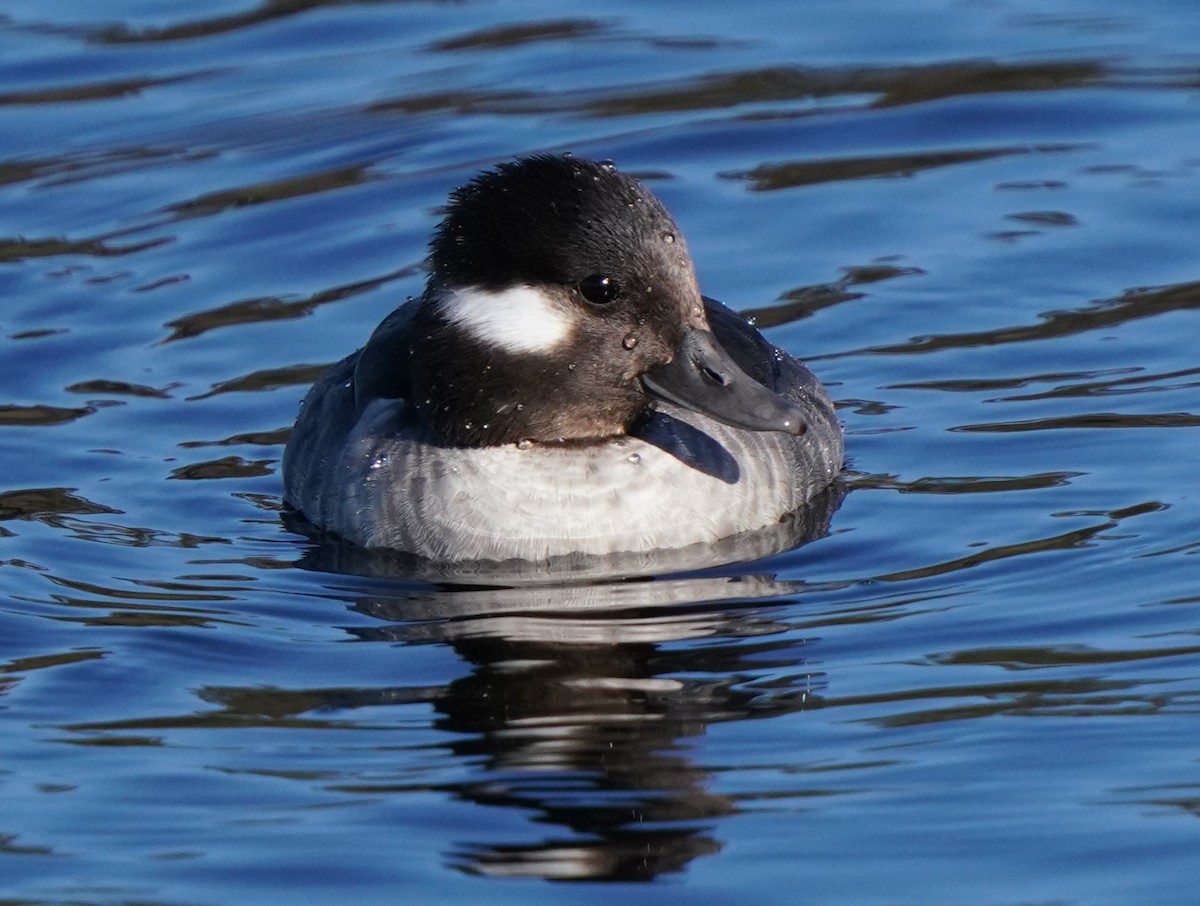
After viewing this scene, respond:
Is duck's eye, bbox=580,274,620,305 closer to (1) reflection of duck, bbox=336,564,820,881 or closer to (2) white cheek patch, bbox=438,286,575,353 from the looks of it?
(2) white cheek patch, bbox=438,286,575,353

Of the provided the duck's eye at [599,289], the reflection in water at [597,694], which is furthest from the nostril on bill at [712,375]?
the reflection in water at [597,694]

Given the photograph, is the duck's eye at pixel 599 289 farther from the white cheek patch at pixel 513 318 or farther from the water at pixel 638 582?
the water at pixel 638 582

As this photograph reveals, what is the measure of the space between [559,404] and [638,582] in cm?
78

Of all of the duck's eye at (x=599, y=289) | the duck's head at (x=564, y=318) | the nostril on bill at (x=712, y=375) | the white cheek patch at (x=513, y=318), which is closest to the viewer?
the duck's head at (x=564, y=318)

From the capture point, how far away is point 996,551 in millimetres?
9102

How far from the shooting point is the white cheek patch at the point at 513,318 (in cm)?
898

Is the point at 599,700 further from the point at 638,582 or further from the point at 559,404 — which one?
the point at 559,404

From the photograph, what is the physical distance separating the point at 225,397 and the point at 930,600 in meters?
4.12

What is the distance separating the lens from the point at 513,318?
901cm

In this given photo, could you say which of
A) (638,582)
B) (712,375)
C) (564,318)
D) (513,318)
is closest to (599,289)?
(564,318)

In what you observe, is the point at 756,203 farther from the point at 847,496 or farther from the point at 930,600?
the point at 930,600

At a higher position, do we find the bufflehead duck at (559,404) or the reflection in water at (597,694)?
the bufflehead duck at (559,404)

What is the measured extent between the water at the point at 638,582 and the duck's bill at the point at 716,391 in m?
0.56

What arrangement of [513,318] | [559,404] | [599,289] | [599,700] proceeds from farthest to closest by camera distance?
[559,404], [513,318], [599,289], [599,700]
